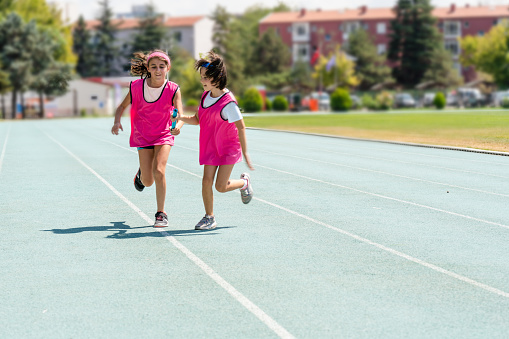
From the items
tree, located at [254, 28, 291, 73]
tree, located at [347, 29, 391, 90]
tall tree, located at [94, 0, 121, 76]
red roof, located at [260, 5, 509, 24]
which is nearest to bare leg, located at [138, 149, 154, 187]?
tree, located at [347, 29, 391, 90]

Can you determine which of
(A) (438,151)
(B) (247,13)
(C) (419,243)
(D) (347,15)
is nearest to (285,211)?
(C) (419,243)

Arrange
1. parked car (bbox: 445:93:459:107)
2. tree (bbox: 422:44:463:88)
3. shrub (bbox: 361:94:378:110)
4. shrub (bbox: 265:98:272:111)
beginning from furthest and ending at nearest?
tree (bbox: 422:44:463:88), parked car (bbox: 445:93:459:107), shrub (bbox: 265:98:272:111), shrub (bbox: 361:94:378:110)

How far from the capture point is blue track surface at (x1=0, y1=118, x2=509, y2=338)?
4.93m

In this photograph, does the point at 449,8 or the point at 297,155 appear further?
the point at 449,8

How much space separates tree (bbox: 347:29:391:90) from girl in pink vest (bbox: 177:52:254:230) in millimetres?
92130

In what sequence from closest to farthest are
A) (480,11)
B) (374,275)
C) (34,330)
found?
(34,330)
(374,275)
(480,11)

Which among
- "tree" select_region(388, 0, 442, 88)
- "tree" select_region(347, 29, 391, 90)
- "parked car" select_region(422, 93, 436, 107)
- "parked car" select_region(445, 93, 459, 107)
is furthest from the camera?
"tree" select_region(347, 29, 391, 90)

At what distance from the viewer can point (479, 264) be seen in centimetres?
669

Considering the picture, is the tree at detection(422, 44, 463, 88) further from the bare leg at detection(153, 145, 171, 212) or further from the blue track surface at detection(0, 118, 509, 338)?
the bare leg at detection(153, 145, 171, 212)

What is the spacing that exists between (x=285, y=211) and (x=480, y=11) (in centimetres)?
12030

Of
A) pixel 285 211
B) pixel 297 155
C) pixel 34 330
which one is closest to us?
pixel 34 330

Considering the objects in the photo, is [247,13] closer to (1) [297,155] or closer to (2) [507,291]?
(1) [297,155]

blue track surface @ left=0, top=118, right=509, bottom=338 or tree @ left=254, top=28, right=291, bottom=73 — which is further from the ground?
tree @ left=254, top=28, right=291, bottom=73

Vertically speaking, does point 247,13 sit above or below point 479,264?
above
